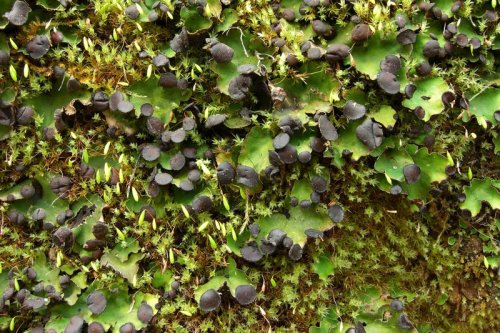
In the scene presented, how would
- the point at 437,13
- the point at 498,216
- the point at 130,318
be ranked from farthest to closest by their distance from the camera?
the point at 498,216 < the point at 437,13 < the point at 130,318

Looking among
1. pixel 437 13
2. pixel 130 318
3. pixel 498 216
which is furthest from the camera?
pixel 498 216

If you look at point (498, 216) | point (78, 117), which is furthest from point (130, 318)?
point (498, 216)

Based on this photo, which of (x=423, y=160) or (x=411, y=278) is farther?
(x=411, y=278)

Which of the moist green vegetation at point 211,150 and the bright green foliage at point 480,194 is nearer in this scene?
the moist green vegetation at point 211,150

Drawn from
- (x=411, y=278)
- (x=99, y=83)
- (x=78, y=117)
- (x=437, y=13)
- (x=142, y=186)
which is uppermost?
(x=437, y=13)

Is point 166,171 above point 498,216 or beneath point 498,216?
above

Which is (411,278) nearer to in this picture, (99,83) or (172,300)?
(172,300)

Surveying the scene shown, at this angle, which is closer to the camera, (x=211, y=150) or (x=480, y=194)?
(x=211, y=150)

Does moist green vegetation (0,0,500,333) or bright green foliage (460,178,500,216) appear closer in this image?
moist green vegetation (0,0,500,333)
